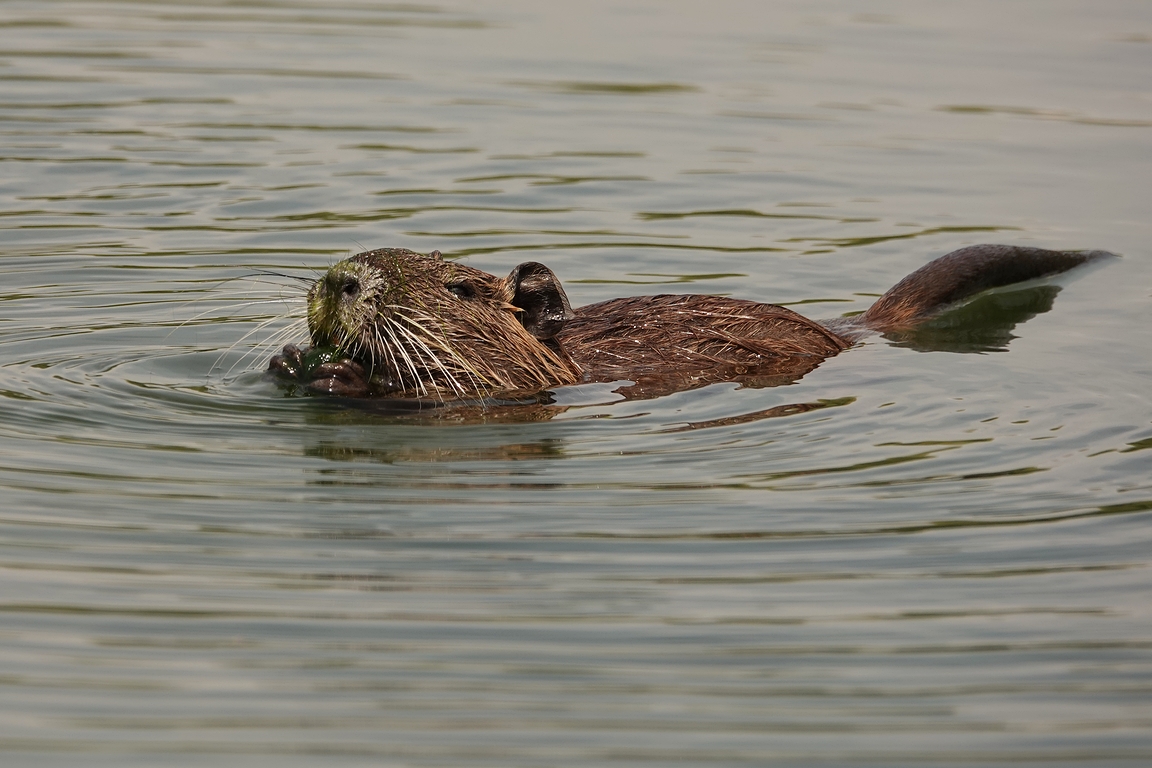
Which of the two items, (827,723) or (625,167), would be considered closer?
(827,723)

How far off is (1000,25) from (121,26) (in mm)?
9699

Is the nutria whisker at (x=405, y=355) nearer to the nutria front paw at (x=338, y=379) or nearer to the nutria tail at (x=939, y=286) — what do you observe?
the nutria front paw at (x=338, y=379)

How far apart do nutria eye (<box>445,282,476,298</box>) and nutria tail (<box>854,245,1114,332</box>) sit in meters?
2.69

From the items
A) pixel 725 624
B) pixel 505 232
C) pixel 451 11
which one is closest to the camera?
pixel 725 624

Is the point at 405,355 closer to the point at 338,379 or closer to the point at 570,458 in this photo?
the point at 338,379

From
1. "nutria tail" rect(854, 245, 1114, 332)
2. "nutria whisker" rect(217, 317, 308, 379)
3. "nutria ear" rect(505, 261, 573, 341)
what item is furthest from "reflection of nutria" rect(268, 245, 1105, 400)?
"nutria tail" rect(854, 245, 1114, 332)

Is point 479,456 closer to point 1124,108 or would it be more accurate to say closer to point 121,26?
point 1124,108

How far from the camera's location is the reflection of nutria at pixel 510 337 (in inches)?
297

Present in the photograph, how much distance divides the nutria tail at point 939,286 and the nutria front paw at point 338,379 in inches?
129

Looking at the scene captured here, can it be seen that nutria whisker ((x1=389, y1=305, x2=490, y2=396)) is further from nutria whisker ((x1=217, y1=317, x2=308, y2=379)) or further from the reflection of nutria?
nutria whisker ((x1=217, y1=317, x2=308, y2=379))

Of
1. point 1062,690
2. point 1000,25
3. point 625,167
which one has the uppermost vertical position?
point 1000,25

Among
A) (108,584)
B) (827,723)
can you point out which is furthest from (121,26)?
(827,723)

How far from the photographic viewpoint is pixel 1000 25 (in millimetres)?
18359

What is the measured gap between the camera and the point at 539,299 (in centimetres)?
812
